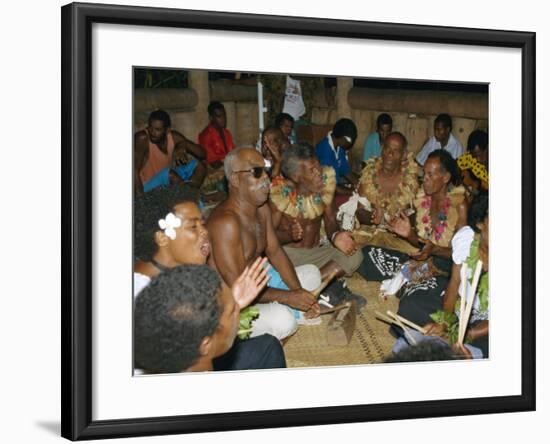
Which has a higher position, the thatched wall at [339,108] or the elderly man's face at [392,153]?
the thatched wall at [339,108]

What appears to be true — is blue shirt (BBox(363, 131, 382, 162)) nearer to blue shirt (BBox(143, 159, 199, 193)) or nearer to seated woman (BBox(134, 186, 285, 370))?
seated woman (BBox(134, 186, 285, 370))

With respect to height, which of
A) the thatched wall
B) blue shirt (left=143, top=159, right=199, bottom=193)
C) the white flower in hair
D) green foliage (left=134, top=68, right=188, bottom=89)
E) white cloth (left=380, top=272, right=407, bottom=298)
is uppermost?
green foliage (left=134, top=68, right=188, bottom=89)

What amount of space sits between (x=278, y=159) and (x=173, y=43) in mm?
621

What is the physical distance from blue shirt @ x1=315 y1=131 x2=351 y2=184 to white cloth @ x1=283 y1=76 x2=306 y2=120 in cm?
15

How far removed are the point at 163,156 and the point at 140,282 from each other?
0.48 metres

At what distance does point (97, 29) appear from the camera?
218 inches

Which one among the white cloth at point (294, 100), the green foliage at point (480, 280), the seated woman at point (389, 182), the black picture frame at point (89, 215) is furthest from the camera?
the green foliage at point (480, 280)

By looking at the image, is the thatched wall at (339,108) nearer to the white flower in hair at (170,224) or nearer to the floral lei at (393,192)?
the floral lei at (393,192)

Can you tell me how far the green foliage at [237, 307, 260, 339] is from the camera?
5.79m

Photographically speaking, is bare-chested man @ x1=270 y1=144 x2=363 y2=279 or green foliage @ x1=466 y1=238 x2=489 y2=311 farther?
green foliage @ x1=466 y1=238 x2=489 y2=311

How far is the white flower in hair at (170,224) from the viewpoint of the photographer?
5660mm

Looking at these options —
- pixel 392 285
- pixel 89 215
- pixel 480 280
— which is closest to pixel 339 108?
pixel 392 285

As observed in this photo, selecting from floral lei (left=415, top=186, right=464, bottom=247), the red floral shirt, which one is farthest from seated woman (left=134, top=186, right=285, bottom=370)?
floral lei (left=415, top=186, right=464, bottom=247)

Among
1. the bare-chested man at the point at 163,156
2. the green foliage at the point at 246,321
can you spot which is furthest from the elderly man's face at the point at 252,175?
the green foliage at the point at 246,321
